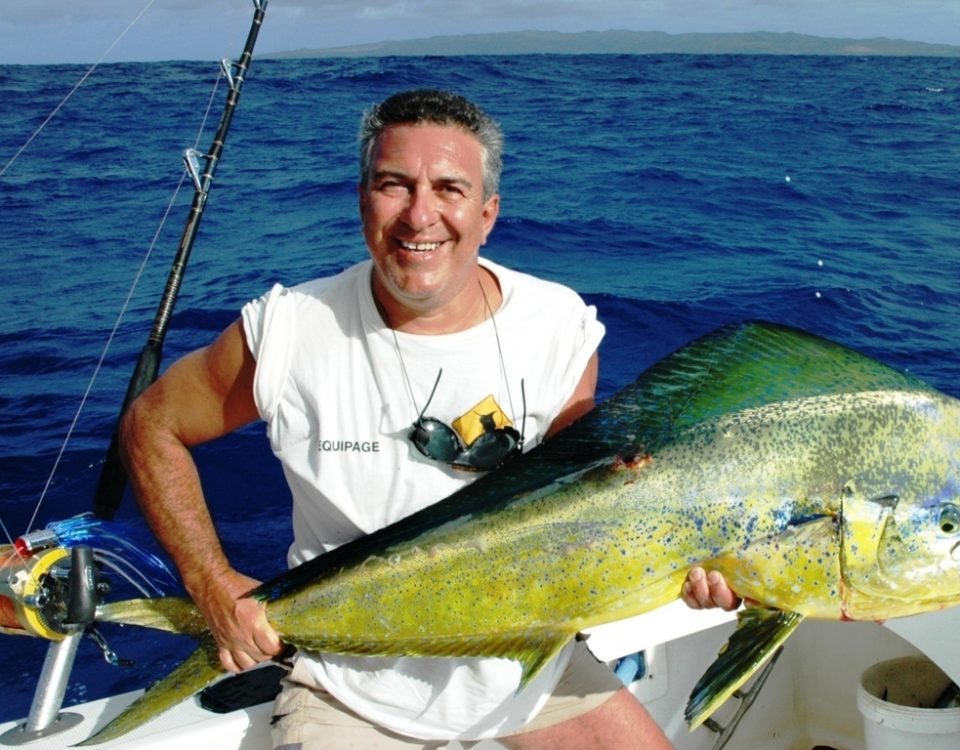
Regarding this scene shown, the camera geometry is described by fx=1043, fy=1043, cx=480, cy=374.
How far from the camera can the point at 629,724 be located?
239cm

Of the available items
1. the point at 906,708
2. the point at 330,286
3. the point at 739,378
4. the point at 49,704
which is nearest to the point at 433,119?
the point at 330,286

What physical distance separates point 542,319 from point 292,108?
20894 millimetres

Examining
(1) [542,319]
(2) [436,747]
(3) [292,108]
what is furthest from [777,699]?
(3) [292,108]

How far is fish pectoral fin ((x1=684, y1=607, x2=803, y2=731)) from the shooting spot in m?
1.74

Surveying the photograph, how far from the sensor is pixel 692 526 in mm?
1792

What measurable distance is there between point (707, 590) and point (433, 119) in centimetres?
110

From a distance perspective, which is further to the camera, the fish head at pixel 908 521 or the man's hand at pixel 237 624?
the man's hand at pixel 237 624

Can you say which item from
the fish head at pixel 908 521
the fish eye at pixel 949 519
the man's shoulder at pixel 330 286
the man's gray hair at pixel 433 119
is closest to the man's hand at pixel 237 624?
the man's shoulder at pixel 330 286

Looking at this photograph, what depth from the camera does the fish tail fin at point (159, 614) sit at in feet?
6.58

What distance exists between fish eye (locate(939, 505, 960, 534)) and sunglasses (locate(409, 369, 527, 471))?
85 centimetres

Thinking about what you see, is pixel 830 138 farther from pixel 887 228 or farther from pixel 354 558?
pixel 354 558

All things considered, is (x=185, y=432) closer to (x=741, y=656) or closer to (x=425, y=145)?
(x=425, y=145)

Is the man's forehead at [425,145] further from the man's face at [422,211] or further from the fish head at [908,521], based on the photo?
the fish head at [908,521]

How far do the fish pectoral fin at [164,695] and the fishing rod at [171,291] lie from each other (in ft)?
2.91
